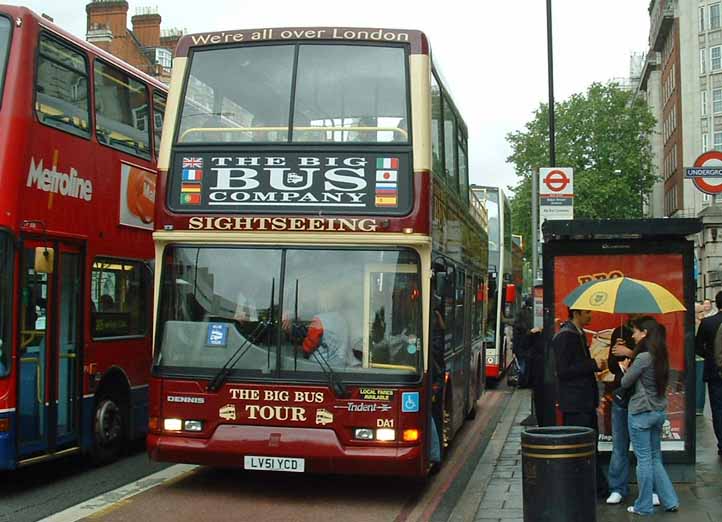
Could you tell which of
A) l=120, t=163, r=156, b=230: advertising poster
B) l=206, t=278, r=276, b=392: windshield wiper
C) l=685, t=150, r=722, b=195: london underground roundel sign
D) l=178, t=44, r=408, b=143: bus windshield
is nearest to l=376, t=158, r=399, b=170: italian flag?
l=178, t=44, r=408, b=143: bus windshield

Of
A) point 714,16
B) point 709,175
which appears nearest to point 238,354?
point 709,175

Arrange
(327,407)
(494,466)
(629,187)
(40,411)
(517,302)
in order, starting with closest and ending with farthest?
1. (327,407)
2. (40,411)
3. (494,466)
4. (517,302)
5. (629,187)

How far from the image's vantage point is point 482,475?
11.1 meters

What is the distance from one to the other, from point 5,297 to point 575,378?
5.21 m

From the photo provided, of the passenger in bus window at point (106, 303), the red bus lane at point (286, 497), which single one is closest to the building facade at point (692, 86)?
the red bus lane at point (286, 497)

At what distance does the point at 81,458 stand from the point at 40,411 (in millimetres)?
2454

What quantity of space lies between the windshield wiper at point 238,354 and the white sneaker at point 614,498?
348cm

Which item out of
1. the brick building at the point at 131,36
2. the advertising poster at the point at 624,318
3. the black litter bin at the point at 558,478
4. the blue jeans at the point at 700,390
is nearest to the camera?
→ the black litter bin at the point at 558,478

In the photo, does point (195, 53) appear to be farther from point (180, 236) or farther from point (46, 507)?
point (46, 507)

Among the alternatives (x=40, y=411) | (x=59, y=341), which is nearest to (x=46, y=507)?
(x=40, y=411)

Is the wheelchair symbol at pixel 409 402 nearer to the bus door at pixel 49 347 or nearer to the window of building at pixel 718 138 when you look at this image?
the bus door at pixel 49 347

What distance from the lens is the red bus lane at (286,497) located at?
876cm

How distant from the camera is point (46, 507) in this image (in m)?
8.95

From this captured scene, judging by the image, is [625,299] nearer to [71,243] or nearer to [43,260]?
[43,260]
